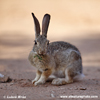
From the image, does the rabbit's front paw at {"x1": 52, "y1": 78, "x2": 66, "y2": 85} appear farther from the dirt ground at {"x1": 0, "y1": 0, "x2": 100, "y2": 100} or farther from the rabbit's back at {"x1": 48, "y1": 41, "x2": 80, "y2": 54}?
the rabbit's back at {"x1": 48, "y1": 41, "x2": 80, "y2": 54}

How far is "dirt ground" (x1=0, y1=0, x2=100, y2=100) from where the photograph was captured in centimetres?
545

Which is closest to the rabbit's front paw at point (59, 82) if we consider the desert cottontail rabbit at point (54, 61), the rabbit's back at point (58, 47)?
the desert cottontail rabbit at point (54, 61)

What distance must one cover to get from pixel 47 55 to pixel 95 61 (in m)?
6.28

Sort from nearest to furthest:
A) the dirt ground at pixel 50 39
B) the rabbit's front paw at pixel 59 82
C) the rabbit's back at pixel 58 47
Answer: the dirt ground at pixel 50 39, the rabbit's front paw at pixel 59 82, the rabbit's back at pixel 58 47

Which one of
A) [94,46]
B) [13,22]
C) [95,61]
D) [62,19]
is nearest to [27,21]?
[13,22]

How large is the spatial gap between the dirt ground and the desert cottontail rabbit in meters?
0.23

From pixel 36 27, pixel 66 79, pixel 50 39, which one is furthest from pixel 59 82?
pixel 50 39

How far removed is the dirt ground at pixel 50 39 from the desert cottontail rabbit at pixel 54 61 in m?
0.23

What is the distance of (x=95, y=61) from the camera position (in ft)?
39.0

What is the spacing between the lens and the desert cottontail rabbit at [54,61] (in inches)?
233

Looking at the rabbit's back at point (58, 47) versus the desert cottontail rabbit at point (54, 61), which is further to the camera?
the rabbit's back at point (58, 47)

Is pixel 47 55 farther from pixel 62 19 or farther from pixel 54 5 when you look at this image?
pixel 54 5

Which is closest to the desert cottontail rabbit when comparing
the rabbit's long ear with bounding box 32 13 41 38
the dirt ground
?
the rabbit's long ear with bounding box 32 13 41 38

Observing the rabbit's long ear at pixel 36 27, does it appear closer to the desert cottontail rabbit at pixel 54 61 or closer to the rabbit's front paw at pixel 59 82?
the desert cottontail rabbit at pixel 54 61
